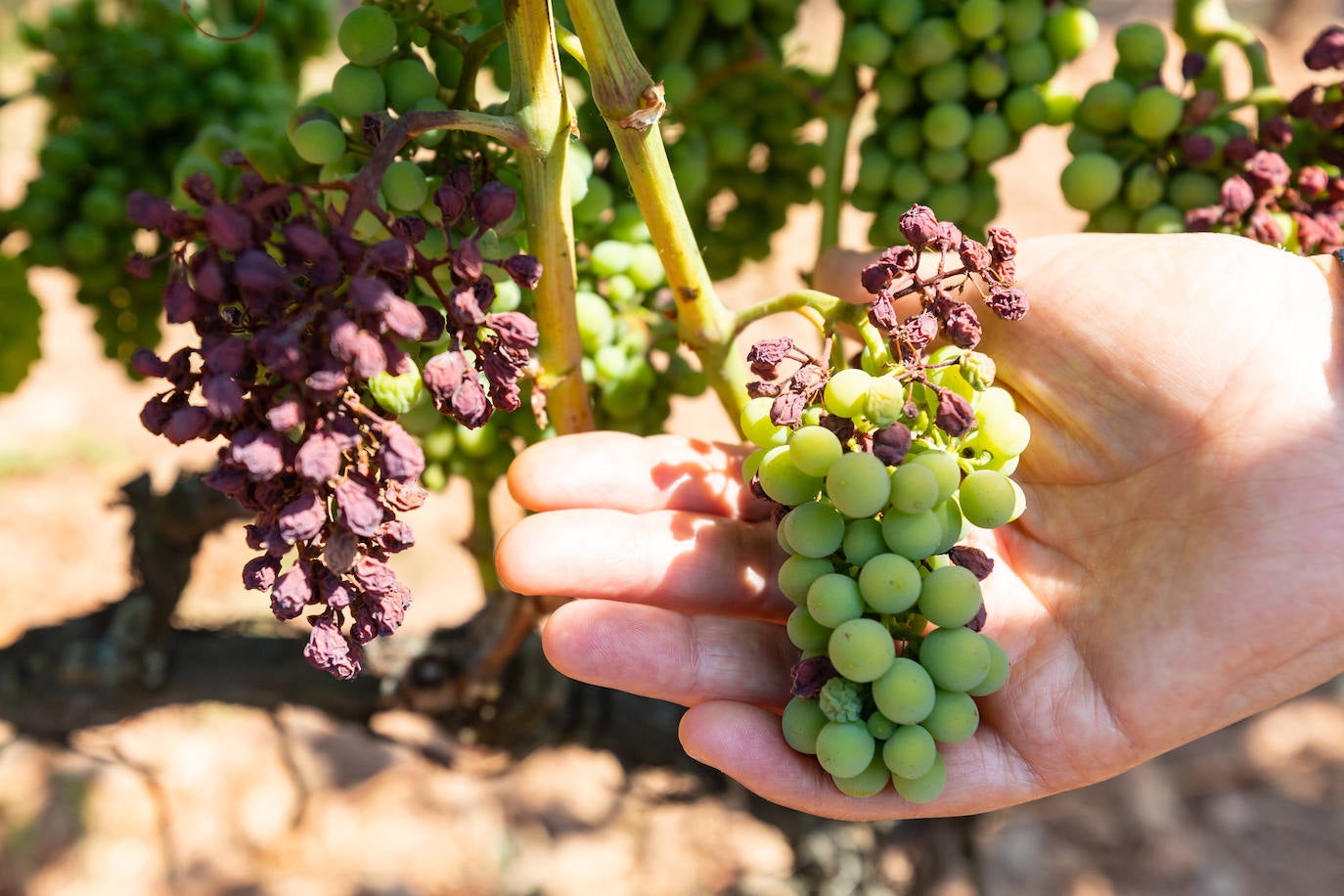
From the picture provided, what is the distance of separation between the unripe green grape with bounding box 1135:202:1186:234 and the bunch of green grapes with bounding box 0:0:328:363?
55.3 inches

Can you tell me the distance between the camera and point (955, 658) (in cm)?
117

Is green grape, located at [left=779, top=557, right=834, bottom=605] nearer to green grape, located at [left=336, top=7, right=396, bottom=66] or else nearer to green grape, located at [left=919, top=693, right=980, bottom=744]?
green grape, located at [left=919, top=693, right=980, bottom=744]

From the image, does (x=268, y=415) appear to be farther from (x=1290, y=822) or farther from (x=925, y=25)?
(x=1290, y=822)

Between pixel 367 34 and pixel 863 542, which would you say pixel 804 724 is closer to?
pixel 863 542

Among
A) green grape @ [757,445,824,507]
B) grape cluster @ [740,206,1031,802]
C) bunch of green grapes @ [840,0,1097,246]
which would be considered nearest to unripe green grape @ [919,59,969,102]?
bunch of green grapes @ [840,0,1097,246]

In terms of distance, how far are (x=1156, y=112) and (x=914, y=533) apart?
837mm

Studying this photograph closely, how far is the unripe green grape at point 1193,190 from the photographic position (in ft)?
5.17

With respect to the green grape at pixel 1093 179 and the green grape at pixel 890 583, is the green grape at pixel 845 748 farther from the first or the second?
the green grape at pixel 1093 179

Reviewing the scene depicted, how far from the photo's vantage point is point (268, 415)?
3.10 feet

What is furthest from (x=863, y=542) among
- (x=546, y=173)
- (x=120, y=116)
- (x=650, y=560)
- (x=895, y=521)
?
(x=120, y=116)

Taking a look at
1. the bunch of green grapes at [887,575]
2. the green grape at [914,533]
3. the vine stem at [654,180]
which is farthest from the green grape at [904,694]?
the vine stem at [654,180]

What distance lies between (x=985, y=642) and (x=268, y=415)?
805mm

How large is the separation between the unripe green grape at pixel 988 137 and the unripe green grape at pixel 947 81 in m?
0.06

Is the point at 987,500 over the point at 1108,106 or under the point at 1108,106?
under
